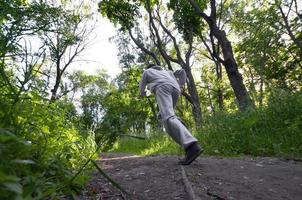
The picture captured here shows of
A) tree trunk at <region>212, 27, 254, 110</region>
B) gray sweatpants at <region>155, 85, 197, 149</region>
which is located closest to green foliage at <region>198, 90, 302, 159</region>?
gray sweatpants at <region>155, 85, 197, 149</region>

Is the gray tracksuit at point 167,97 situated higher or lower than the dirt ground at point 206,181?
higher

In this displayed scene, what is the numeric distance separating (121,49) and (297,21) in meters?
18.5

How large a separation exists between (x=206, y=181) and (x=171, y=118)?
1.68m

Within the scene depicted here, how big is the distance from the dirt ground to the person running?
259 millimetres

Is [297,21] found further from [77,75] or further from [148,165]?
[77,75]

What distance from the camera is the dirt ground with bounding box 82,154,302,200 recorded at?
3803mm

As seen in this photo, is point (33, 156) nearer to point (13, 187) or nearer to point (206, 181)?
point (13, 187)

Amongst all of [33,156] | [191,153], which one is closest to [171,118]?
[191,153]

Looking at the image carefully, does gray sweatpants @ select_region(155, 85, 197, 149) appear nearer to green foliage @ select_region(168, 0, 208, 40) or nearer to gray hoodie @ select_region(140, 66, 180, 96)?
gray hoodie @ select_region(140, 66, 180, 96)

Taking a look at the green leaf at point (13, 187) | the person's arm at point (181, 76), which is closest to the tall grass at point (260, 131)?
the person's arm at point (181, 76)

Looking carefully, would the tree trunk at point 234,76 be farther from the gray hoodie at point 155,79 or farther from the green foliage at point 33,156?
the green foliage at point 33,156

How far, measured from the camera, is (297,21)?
20391mm

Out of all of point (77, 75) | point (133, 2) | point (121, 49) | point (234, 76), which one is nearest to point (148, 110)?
point (121, 49)

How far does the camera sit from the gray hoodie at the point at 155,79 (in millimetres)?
6145
